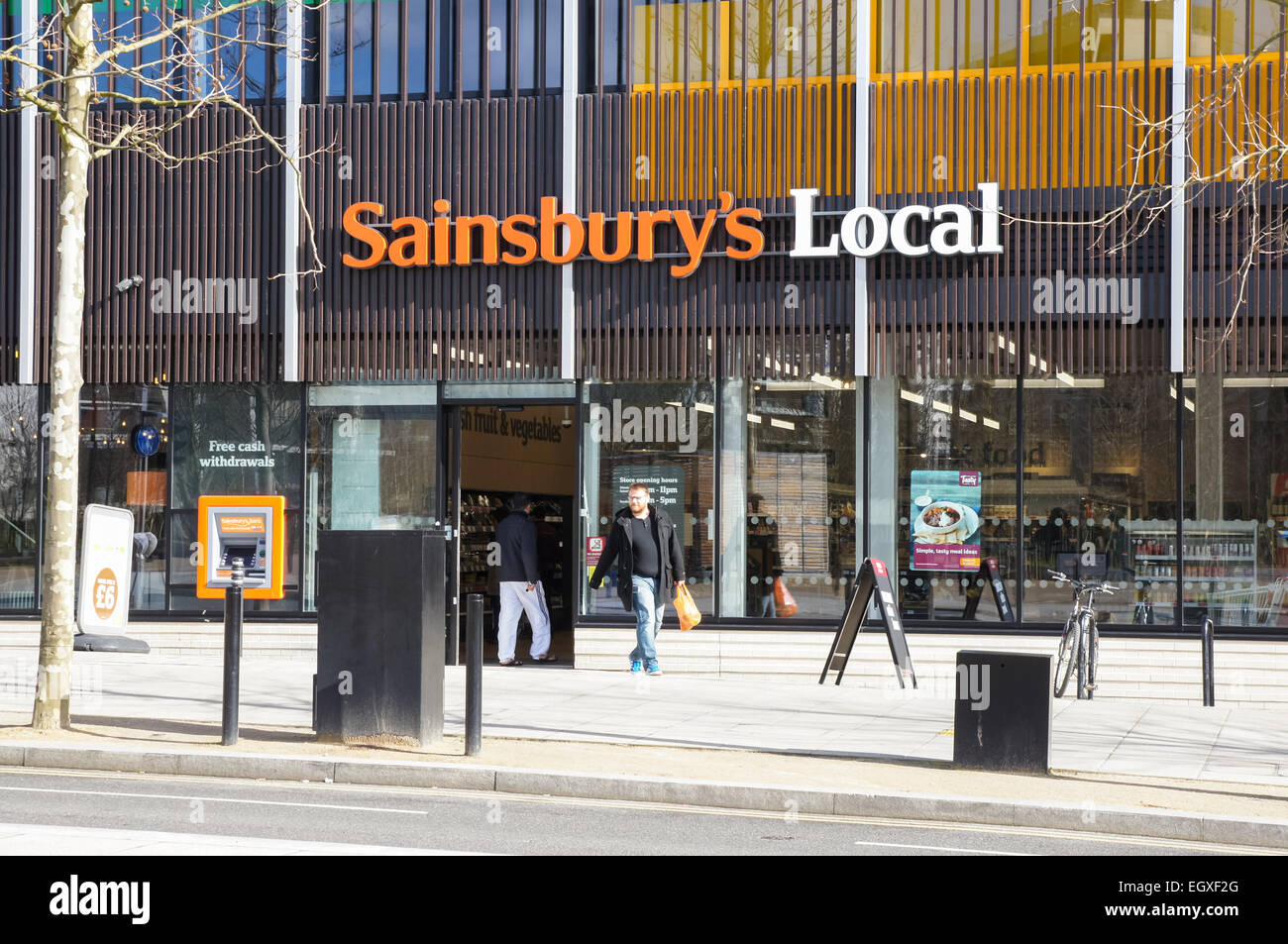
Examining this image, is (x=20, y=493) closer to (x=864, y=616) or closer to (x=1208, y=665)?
(x=864, y=616)

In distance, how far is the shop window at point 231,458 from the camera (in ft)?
57.3

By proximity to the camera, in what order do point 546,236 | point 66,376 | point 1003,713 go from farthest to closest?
point 546,236 → point 66,376 → point 1003,713

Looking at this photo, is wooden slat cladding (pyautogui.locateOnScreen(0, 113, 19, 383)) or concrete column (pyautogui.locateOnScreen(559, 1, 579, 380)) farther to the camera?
wooden slat cladding (pyautogui.locateOnScreen(0, 113, 19, 383))

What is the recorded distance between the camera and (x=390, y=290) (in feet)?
56.0

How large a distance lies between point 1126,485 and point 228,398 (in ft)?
33.0

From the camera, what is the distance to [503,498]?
1902 centimetres

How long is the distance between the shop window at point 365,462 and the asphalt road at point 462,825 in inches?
301

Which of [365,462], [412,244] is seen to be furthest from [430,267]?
[365,462]

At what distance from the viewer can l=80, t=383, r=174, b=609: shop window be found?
17.7 m

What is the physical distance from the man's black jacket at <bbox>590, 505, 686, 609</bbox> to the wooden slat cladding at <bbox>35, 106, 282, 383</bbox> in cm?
→ 459

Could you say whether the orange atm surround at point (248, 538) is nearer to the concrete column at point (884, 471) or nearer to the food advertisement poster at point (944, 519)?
the concrete column at point (884, 471)

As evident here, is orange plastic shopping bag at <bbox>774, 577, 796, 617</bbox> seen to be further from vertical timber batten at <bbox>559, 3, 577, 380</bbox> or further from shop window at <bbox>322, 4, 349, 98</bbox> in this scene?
shop window at <bbox>322, 4, 349, 98</bbox>

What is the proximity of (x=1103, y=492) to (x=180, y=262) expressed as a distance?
10608 mm

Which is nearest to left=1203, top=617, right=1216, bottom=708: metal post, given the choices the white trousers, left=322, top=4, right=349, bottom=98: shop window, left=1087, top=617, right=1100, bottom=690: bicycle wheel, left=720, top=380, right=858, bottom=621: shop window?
left=1087, top=617, right=1100, bottom=690: bicycle wheel
